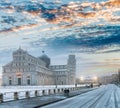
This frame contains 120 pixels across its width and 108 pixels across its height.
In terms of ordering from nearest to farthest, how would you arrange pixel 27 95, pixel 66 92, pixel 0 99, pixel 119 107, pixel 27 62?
1. pixel 119 107
2. pixel 0 99
3. pixel 27 95
4. pixel 66 92
5. pixel 27 62

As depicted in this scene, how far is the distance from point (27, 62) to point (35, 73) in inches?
337

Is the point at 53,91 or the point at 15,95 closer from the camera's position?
the point at 15,95

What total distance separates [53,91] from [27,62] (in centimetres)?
13083

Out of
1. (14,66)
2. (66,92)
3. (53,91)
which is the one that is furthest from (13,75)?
(66,92)

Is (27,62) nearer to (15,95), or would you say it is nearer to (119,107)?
(15,95)

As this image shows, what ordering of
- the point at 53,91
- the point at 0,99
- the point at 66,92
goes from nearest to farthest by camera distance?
the point at 0,99, the point at 66,92, the point at 53,91

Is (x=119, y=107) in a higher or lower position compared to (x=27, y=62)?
lower

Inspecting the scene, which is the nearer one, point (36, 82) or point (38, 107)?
point (38, 107)

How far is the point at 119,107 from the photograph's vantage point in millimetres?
25750

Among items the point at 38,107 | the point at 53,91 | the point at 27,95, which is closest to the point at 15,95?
the point at 27,95

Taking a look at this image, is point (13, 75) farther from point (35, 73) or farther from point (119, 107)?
point (119, 107)

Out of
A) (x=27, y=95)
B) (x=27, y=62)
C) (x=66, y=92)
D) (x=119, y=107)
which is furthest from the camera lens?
(x=27, y=62)

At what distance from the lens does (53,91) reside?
69.3 meters

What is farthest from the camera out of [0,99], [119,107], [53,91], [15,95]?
[53,91]
